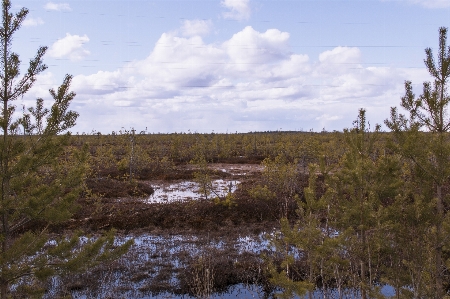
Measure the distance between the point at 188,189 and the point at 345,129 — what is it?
51.7 ft

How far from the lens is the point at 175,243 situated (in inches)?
483

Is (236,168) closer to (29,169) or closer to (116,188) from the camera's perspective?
(116,188)

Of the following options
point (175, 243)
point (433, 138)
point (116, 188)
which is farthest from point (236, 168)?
point (433, 138)

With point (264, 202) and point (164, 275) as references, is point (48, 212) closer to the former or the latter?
point (164, 275)

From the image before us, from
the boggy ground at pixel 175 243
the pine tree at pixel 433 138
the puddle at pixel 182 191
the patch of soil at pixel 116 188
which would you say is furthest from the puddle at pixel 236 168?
the pine tree at pixel 433 138

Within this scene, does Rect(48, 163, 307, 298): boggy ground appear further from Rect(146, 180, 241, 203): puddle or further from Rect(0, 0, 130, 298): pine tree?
Rect(0, 0, 130, 298): pine tree

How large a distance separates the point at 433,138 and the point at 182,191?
16.8m

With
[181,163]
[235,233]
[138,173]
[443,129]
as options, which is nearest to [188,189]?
[138,173]

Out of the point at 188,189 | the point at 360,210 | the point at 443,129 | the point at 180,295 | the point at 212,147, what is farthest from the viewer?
the point at 212,147

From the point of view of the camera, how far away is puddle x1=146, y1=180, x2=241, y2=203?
1850cm

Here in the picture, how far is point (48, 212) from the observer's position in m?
5.16

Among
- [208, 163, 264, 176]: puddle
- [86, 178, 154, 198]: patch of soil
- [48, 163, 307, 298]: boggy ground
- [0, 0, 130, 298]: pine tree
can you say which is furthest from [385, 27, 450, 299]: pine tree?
[208, 163, 264, 176]: puddle

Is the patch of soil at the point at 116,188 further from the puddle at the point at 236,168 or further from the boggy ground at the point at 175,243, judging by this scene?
the puddle at the point at 236,168

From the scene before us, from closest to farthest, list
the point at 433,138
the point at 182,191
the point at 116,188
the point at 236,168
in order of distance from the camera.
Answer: the point at 433,138 → the point at 116,188 → the point at 182,191 → the point at 236,168
